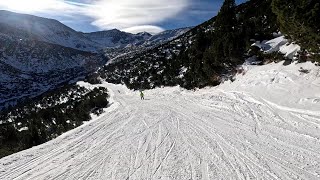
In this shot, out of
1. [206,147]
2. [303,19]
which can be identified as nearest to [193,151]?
[206,147]

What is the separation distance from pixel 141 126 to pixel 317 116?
9.56 metres

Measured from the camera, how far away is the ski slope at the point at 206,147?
9.66m

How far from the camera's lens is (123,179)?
9555mm

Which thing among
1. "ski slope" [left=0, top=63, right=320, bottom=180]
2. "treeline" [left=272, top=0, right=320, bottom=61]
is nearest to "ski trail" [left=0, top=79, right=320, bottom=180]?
"ski slope" [left=0, top=63, right=320, bottom=180]

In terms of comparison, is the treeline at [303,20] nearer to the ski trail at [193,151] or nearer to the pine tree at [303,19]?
the pine tree at [303,19]

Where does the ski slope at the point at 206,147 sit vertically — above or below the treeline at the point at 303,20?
below

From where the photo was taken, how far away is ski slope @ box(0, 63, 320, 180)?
966 centimetres

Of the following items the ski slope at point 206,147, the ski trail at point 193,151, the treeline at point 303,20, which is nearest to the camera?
the ski trail at point 193,151

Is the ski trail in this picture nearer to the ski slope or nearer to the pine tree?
the ski slope

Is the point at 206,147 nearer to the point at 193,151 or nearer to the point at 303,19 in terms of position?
the point at 193,151

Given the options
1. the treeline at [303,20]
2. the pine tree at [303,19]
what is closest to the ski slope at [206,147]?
the treeline at [303,20]

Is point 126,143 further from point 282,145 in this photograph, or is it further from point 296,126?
point 296,126

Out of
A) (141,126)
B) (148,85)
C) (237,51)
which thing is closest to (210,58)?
(237,51)

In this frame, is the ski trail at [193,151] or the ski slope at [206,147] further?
the ski slope at [206,147]
